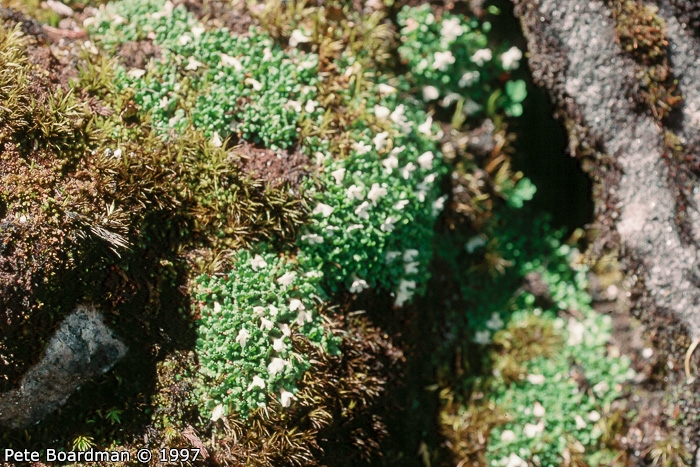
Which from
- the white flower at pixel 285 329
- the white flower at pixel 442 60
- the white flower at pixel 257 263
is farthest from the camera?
the white flower at pixel 442 60

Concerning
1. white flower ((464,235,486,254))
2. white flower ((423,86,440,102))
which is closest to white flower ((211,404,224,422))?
white flower ((464,235,486,254))

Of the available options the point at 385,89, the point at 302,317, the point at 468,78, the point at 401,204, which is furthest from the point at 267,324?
the point at 468,78

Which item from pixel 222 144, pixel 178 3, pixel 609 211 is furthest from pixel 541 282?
pixel 178 3

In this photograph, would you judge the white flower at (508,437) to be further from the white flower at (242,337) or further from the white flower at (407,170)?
the white flower at (242,337)

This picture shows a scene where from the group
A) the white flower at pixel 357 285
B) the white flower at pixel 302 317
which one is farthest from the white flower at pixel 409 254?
the white flower at pixel 302 317

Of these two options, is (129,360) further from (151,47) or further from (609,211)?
(609,211)

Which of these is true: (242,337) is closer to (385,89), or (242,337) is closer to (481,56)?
(385,89)
